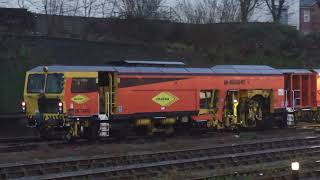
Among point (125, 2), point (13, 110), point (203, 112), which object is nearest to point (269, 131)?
point (203, 112)

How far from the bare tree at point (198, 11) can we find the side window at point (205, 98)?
21.0 metres

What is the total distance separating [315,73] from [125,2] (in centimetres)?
1580

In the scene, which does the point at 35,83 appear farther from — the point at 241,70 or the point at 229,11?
the point at 229,11

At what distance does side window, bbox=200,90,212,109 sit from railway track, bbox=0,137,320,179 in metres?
5.53

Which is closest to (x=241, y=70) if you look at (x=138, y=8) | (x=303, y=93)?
(x=303, y=93)

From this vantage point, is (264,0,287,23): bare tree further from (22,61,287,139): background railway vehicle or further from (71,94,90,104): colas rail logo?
(71,94,90,104): colas rail logo

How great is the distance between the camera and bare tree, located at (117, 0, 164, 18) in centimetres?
4212

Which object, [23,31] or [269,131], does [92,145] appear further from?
[23,31]

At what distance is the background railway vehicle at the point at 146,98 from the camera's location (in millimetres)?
22391

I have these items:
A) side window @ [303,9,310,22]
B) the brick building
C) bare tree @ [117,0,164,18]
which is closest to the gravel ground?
bare tree @ [117,0,164,18]

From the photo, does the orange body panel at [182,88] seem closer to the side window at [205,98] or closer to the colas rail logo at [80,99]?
the side window at [205,98]

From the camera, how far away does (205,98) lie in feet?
88.3

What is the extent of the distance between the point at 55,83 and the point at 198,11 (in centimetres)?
2846

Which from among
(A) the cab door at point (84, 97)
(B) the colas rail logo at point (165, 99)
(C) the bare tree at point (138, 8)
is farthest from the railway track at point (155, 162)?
(C) the bare tree at point (138, 8)
